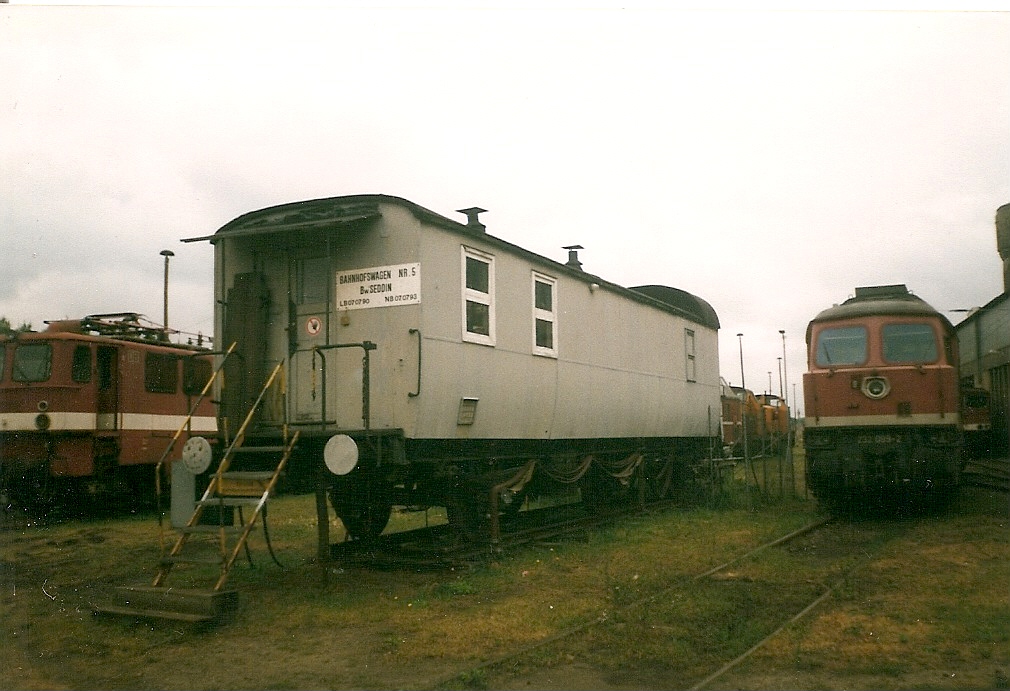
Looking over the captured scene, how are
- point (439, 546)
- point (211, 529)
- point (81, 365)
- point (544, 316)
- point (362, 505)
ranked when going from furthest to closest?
point (81, 365) < point (544, 316) < point (362, 505) < point (439, 546) < point (211, 529)

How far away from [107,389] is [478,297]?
8781mm

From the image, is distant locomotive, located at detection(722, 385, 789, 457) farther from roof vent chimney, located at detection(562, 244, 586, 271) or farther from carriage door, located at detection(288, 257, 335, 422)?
carriage door, located at detection(288, 257, 335, 422)

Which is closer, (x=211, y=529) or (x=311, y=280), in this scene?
(x=211, y=529)

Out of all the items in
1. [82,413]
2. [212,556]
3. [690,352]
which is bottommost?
A: [212,556]

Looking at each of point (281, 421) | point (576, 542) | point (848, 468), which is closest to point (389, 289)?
point (281, 421)

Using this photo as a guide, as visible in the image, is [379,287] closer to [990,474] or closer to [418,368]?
[418,368]

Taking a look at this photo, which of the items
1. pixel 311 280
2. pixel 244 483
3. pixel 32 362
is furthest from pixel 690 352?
pixel 32 362

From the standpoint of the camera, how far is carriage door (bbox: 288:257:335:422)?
28.4 ft

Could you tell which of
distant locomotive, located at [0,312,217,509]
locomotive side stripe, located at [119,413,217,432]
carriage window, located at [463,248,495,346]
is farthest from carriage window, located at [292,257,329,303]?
locomotive side stripe, located at [119,413,217,432]

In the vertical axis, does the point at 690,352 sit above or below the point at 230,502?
above

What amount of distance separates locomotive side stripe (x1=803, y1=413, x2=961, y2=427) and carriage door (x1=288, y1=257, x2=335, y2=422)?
25.2ft

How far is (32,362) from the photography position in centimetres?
1385

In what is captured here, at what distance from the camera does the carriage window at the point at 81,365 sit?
1406 cm

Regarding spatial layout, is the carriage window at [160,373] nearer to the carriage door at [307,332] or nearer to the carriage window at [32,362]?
the carriage window at [32,362]
